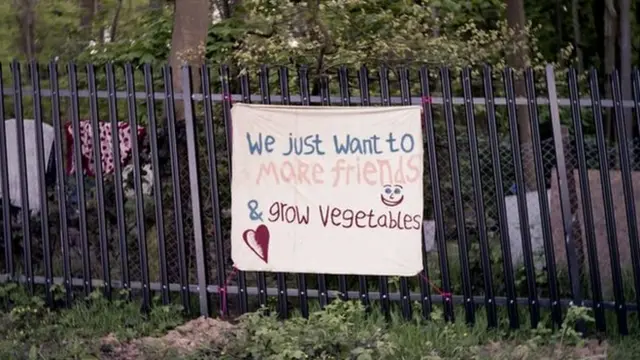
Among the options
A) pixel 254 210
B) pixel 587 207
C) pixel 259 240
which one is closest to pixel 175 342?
pixel 259 240

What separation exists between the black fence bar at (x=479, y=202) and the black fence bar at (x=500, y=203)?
0.10 metres

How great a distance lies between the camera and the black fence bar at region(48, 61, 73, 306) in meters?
7.85

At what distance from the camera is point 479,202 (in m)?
7.29

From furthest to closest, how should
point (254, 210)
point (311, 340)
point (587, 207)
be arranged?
point (254, 210) → point (587, 207) → point (311, 340)

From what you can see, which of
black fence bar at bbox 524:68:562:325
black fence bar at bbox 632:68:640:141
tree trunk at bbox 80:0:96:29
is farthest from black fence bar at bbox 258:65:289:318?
tree trunk at bbox 80:0:96:29

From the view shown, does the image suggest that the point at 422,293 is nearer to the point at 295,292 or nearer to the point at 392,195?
the point at 392,195

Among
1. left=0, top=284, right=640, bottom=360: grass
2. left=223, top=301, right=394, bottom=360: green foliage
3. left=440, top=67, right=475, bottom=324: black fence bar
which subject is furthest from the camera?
left=440, top=67, right=475, bottom=324: black fence bar

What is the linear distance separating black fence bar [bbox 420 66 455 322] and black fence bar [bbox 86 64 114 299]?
7.91 feet

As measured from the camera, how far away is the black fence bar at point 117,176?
7746mm

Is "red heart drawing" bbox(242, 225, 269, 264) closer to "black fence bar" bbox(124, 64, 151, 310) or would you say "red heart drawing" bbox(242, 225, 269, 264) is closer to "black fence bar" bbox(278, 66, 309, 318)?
"black fence bar" bbox(278, 66, 309, 318)

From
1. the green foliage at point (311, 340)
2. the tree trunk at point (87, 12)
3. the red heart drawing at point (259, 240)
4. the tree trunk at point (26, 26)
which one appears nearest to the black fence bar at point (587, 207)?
the green foliage at point (311, 340)

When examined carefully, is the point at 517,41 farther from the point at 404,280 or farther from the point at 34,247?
the point at 34,247

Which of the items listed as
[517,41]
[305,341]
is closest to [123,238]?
[305,341]

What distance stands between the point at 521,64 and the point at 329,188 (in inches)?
164
